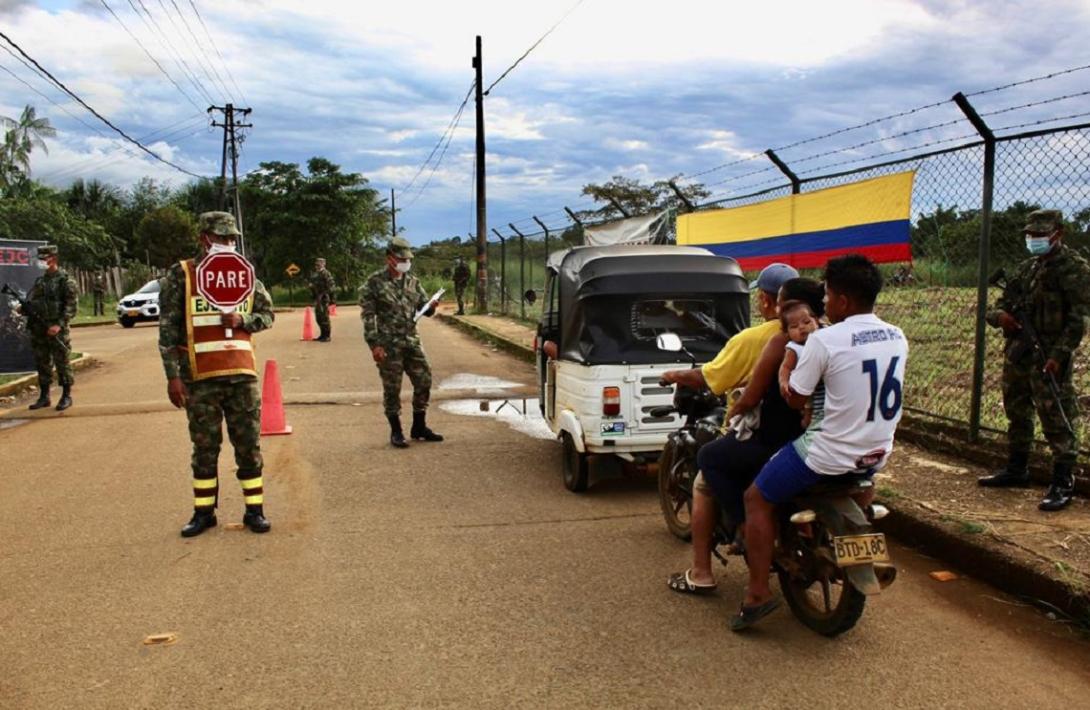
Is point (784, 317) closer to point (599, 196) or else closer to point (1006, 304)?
point (1006, 304)

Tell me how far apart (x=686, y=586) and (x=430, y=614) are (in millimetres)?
1316

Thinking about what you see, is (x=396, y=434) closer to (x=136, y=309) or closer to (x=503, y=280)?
(x=503, y=280)

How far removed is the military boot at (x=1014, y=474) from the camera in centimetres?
570

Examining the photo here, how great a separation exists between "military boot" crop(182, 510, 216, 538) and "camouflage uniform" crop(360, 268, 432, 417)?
8.81 feet

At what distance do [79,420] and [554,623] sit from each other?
762 cm

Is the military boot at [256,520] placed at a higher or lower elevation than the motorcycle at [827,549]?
lower

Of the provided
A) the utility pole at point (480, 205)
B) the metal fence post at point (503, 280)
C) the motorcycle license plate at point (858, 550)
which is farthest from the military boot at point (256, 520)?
the utility pole at point (480, 205)

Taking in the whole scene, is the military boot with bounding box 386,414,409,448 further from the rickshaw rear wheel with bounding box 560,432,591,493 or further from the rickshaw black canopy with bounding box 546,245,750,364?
the rickshaw black canopy with bounding box 546,245,750,364

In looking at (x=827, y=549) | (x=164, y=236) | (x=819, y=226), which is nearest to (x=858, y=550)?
(x=827, y=549)

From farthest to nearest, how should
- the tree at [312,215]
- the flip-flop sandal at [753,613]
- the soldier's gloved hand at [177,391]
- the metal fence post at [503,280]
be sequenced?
the tree at [312,215] < the metal fence post at [503,280] < the soldier's gloved hand at [177,391] < the flip-flop sandal at [753,613]

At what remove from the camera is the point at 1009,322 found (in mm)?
5512

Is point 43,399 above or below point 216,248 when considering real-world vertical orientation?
below

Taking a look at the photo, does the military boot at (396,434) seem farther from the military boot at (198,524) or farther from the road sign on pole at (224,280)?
the road sign on pole at (224,280)

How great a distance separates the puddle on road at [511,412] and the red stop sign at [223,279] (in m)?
3.78
